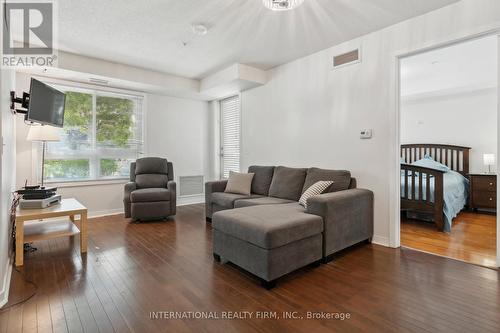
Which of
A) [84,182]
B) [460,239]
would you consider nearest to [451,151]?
[460,239]

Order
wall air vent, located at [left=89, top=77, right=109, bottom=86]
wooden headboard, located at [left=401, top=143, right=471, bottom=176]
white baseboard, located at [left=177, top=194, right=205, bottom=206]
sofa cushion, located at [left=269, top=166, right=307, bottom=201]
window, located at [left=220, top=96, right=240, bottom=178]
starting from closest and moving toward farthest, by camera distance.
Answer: sofa cushion, located at [left=269, top=166, right=307, bottom=201] < wall air vent, located at [left=89, top=77, right=109, bottom=86] < wooden headboard, located at [left=401, top=143, right=471, bottom=176] < window, located at [left=220, top=96, right=240, bottom=178] < white baseboard, located at [left=177, top=194, right=205, bottom=206]

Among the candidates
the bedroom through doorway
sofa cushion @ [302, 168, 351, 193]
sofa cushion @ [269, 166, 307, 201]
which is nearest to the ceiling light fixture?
the bedroom through doorway

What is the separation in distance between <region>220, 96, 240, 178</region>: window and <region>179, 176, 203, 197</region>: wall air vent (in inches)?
23.2

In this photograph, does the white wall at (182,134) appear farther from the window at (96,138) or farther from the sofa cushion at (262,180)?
the sofa cushion at (262,180)

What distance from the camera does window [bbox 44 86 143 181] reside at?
169 inches

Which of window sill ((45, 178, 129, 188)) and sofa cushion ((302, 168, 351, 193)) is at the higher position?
sofa cushion ((302, 168, 351, 193))

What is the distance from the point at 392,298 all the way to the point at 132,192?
3.73 m

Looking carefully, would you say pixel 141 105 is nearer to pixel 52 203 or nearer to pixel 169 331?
A: pixel 52 203

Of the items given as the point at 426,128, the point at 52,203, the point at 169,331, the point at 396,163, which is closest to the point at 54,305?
the point at 169,331

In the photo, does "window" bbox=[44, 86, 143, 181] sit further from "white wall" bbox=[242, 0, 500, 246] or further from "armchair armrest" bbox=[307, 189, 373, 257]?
"armchair armrest" bbox=[307, 189, 373, 257]

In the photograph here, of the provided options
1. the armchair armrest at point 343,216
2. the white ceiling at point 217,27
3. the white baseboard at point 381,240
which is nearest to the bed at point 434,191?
the white baseboard at point 381,240

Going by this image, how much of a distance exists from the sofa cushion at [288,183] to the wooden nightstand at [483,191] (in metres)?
3.54

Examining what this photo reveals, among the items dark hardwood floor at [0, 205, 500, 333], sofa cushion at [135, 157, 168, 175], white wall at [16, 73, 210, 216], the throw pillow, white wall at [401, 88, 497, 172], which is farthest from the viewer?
white wall at [401, 88, 497, 172]

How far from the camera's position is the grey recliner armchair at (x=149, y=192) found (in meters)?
4.05
